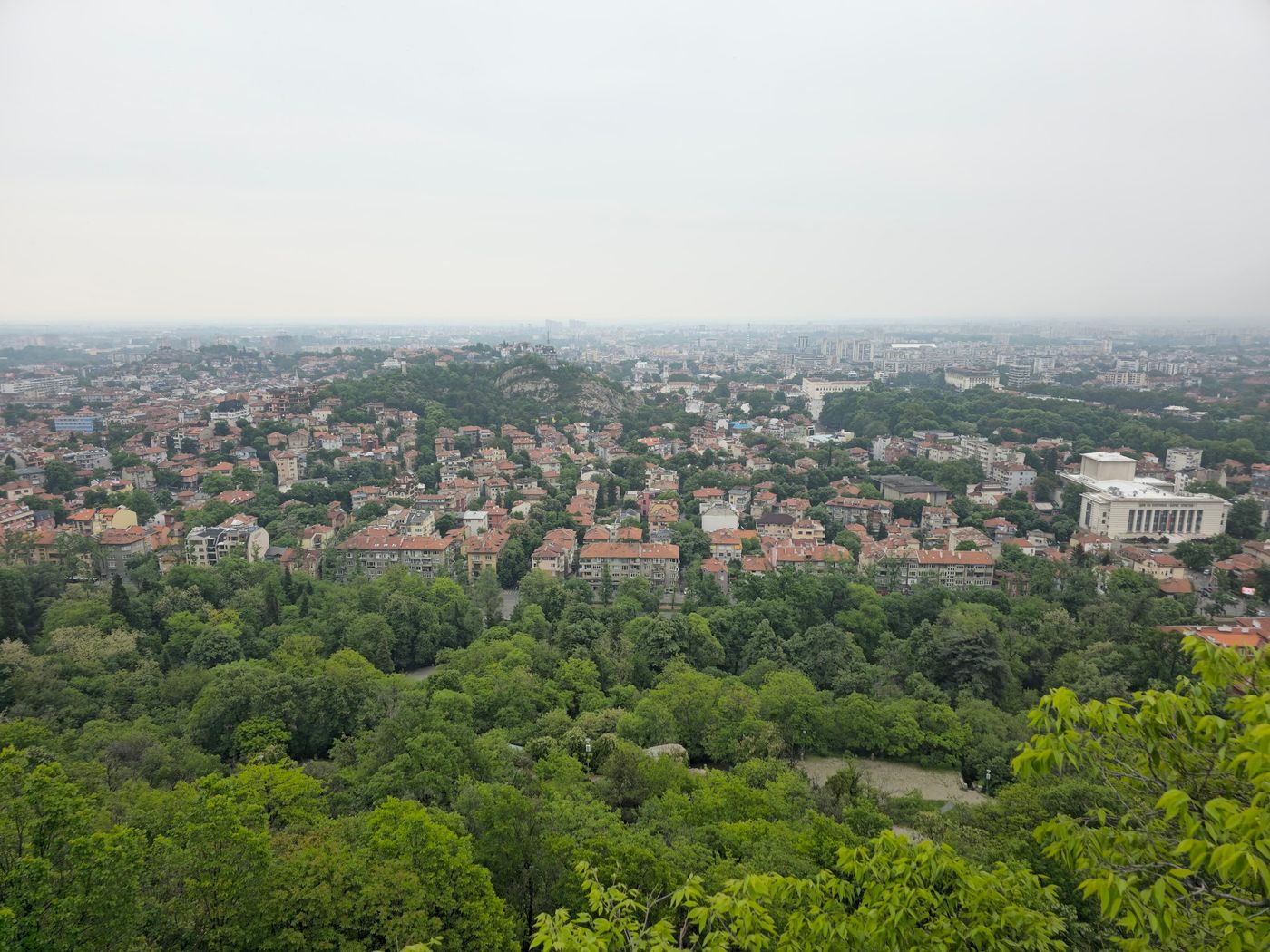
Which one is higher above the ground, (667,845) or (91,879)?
(91,879)

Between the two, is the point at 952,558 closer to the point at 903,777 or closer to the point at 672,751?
the point at 903,777

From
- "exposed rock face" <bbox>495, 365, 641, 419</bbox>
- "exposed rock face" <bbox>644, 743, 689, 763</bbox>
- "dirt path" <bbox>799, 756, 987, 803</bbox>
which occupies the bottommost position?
"dirt path" <bbox>799, 756, 987, 803</bbox>

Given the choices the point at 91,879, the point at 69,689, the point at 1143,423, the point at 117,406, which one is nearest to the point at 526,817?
the point at 91,879

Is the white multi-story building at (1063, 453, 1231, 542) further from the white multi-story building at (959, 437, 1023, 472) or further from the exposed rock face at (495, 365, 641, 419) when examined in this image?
the exposed rock face at (495, 365, 641, 419)

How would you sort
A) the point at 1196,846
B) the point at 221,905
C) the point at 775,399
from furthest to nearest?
the point at 775,399 < the point at 221,905 < the point at 1196,846

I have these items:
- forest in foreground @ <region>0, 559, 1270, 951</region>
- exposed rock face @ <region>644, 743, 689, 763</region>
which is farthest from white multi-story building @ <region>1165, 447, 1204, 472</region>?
exposed rock face @ <region>644, 743, 689, 763</region>

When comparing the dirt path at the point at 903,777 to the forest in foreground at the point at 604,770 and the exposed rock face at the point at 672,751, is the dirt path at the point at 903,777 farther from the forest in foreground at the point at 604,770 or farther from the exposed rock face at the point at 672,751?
the exposed rock face at the point at 672,751

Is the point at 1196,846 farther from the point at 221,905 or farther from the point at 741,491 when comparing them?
the point at 741,491
